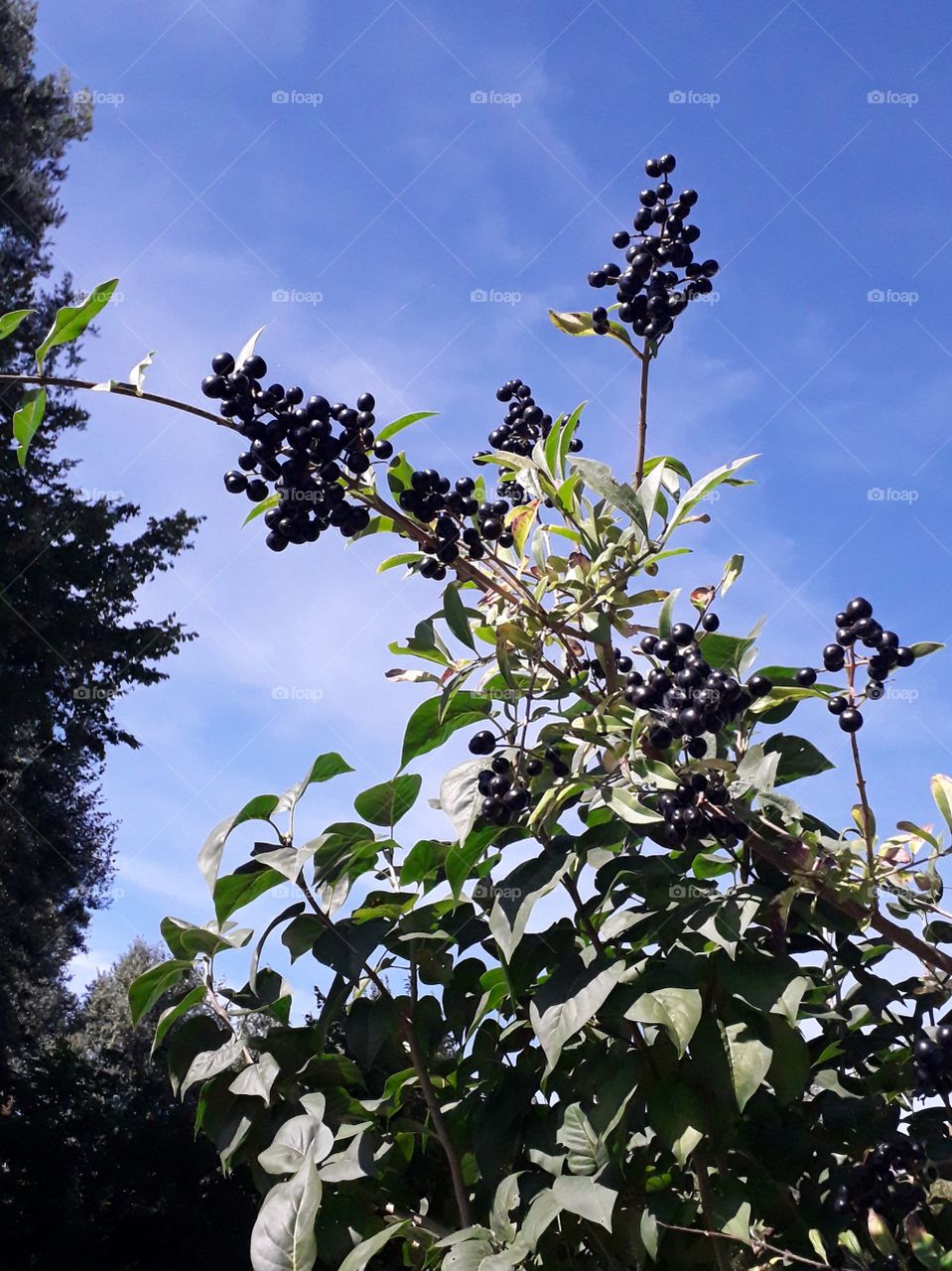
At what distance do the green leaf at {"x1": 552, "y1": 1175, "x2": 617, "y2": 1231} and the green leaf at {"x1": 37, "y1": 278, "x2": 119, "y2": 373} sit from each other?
45.4 inches

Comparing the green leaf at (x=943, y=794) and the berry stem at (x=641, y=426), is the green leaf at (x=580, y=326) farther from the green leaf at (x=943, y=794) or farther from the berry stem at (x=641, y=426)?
the green leaf at (x=943, y=794)

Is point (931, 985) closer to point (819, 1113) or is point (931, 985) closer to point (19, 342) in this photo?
point (819, 1113)

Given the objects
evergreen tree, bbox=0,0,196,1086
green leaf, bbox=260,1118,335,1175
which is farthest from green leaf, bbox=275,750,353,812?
evergreen tree, bbox=0,0,196,1086

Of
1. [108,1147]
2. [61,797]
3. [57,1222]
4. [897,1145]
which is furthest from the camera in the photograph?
[61,797]

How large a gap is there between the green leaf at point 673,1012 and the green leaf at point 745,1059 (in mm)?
94

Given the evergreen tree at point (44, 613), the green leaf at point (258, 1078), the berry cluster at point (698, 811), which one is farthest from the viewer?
the evergreen tree at point (44, 613)

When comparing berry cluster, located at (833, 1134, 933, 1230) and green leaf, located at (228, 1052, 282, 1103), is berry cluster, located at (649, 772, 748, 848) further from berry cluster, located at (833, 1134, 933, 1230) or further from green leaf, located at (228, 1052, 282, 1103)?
green leaf, located at (228, 1052, 282, 1103)

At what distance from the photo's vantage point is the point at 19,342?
41.4ft

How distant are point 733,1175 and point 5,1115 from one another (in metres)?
9.41

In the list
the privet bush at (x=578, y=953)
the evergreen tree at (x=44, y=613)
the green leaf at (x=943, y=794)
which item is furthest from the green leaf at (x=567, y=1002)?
the evergreen tree at (x=44, y=613)

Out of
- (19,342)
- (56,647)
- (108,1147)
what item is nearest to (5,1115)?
(108,1147)

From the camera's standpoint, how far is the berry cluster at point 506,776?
4.20 feet

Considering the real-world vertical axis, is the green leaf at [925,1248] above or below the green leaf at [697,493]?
below

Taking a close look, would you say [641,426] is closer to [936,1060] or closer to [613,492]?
[613,492]
